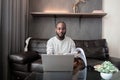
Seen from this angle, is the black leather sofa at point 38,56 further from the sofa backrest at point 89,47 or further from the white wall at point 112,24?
the white wall at point 112,24

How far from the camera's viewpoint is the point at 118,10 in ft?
14.5

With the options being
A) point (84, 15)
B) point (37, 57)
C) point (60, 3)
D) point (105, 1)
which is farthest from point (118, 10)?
point (37, 57)

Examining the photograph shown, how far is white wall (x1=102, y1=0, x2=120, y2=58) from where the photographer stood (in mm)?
4430

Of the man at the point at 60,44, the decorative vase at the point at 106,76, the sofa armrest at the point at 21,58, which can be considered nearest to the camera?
the decorative vase at the point at 106,76

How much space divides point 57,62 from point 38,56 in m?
1.91


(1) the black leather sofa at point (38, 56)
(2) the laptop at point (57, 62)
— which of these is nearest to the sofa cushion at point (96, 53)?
(1) the black leather sofa at point (38, 56)

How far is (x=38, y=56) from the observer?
3.87 metres

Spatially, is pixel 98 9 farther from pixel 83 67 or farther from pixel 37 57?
pixel 83 67

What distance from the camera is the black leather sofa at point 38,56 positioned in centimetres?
335

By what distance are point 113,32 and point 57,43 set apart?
6.34ft

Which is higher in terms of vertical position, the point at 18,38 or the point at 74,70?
the point at 18,38

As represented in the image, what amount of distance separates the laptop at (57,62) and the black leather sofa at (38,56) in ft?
4.05

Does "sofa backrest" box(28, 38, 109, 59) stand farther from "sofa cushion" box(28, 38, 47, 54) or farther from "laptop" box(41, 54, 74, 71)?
"laptop" box(41, 54, 74, 71)

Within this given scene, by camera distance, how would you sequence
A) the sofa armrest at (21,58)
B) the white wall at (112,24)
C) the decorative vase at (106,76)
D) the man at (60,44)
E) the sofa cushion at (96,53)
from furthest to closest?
the white wall at (112,24)
the sofa cushion at (96,53)
the sofa armrest at (21,58)
the man at (60,44)
the decorative vase at (106,76)
